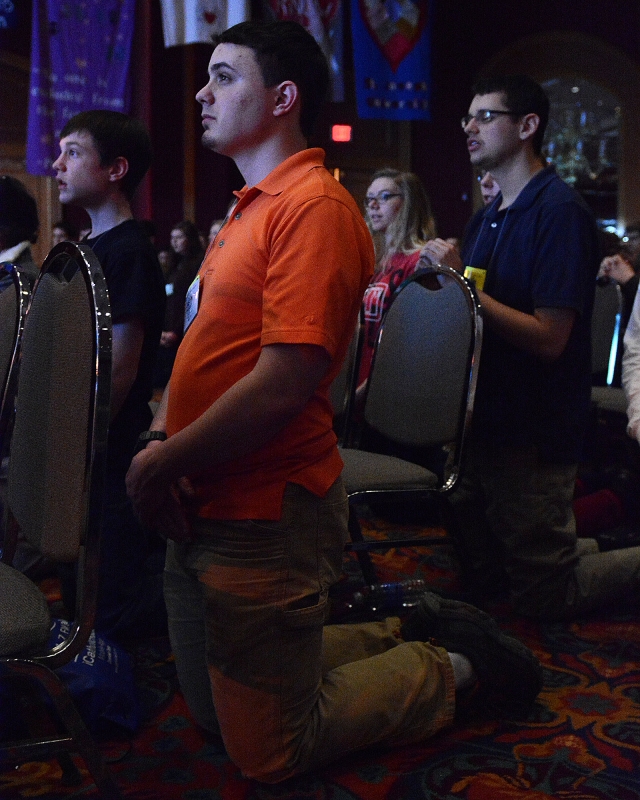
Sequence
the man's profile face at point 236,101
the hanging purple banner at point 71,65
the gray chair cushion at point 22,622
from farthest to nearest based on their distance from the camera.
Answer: the hanging purple banner at point 71,65
the man's profile face at point 236,101
the gray chair cushion at point 22,622

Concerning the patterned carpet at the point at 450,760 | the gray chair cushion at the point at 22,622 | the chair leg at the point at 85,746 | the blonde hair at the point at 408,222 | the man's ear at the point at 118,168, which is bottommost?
the patterned carpet at the point at 450,760

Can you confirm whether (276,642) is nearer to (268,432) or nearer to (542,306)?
(268,432)

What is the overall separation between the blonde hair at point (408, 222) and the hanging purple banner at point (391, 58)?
3809 millimetres

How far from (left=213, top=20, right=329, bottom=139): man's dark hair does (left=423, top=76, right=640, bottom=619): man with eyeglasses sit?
77 cm

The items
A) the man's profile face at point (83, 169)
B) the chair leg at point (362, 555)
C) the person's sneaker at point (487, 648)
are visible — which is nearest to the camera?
the person's sneaker at point (487, 648)

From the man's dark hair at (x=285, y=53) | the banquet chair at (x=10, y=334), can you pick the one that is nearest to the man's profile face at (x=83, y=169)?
the banquet chair at (x=10, y=334)

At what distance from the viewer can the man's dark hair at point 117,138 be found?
6.77 ft

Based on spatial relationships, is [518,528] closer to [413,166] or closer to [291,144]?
[291,144]

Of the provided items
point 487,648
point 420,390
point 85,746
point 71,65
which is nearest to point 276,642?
point 85,746

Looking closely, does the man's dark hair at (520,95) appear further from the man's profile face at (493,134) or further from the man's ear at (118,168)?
the man's ear at (118,168)

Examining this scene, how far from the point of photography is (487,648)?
61.1 inches

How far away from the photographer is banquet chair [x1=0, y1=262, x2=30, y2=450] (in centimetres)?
142

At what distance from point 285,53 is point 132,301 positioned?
732 mm

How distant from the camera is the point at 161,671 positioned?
1.83m
